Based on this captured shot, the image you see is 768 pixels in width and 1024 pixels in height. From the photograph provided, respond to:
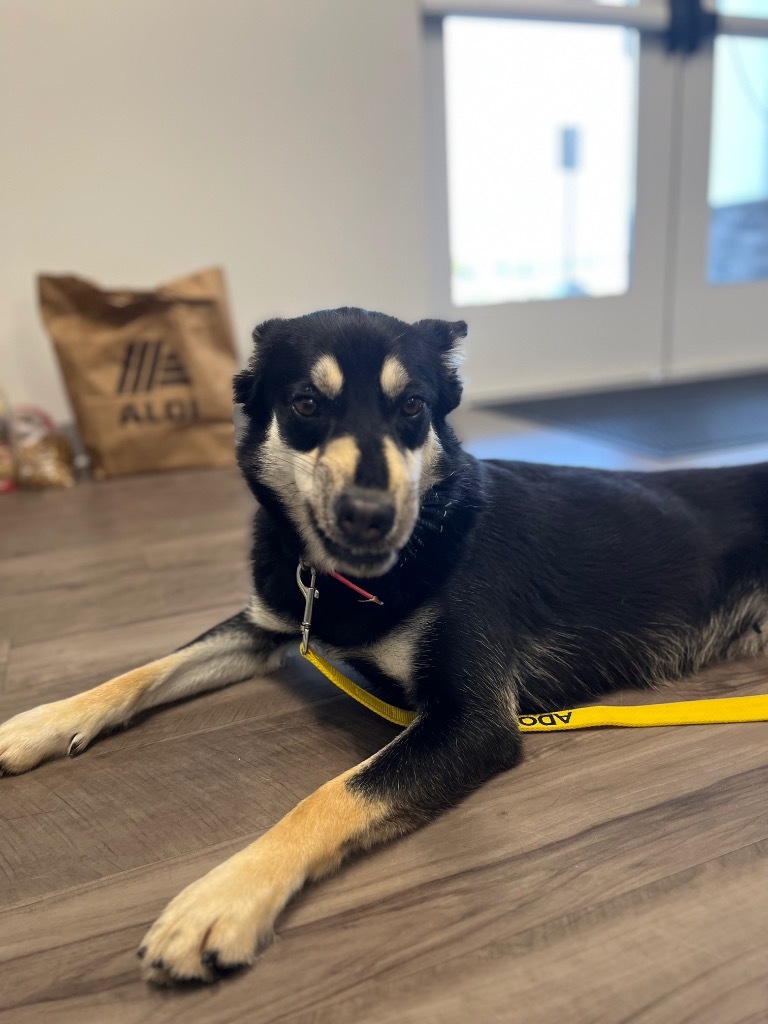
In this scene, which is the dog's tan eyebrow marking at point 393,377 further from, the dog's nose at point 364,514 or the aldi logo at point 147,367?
the aldi logo at point 147,367

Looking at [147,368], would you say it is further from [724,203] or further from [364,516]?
[724,203]

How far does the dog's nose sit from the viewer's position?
0.98 m

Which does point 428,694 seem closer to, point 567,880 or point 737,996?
point 567,880

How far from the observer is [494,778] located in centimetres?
109

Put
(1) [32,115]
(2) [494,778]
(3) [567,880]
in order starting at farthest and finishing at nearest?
(1) [32,115]
(2) [494,778]
(3) [567,880]

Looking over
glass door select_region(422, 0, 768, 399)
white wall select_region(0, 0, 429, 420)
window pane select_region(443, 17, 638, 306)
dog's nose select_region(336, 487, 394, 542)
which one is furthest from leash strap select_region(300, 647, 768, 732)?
window pane select_region(443, 17, 638, 306)

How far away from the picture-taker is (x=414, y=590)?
1.18m

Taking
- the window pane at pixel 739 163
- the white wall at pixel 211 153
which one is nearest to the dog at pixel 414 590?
the white wall at pixel 211 153

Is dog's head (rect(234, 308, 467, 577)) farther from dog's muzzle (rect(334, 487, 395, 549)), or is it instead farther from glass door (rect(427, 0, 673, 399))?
glass door (rect(427, 0, 673, 399))

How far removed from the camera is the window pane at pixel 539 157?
412 centimetres

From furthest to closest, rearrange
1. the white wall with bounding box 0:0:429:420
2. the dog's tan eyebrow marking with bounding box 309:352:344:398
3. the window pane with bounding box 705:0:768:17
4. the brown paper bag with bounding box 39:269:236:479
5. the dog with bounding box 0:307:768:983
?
1. the window pane with bounding box 705:0:768:17
2. the white wall with bounding box 0:0:429:420
3. the brown paper bag with bounding box 39:269:236:479
4. the dog's tan eyebrow marking with bounding box 309:352:344:398
5. the dog with bounding box 0:307:768:983

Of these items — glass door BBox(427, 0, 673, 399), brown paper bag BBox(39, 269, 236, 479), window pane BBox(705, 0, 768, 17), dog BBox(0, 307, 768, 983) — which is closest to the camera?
dog BBox(0, 307, 768, 983)

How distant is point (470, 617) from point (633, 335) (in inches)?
162

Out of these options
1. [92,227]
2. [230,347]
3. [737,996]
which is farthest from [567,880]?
[92,227]
